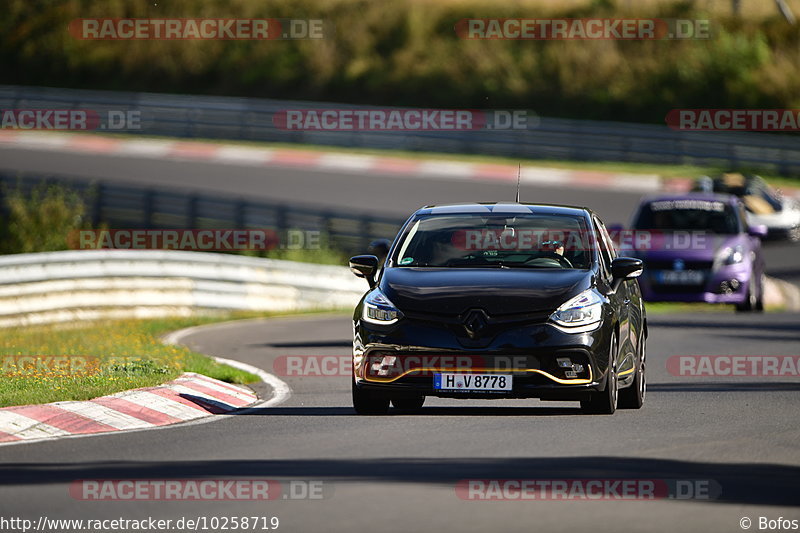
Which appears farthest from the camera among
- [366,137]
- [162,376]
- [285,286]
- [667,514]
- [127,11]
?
[127,11]

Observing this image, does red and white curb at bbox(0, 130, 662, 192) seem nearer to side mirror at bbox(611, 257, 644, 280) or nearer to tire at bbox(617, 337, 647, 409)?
tire at bbox(617, 337, 647, 409)

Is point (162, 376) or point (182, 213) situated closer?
point (162, 376)

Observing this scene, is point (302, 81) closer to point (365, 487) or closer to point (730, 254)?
point (730, 254)

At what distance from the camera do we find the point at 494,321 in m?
11.4

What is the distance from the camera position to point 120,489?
8.63 metres

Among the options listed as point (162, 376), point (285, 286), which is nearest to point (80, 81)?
point (285, 286)

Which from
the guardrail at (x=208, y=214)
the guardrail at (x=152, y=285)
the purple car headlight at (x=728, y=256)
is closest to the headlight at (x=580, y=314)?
the guardrail at (x=152, y=285)

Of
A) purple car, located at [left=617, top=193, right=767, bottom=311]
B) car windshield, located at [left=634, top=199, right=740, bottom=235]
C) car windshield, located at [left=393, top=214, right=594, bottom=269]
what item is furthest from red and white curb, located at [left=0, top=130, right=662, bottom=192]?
car windshield, located at [left=393, top=214, right=594, bottom=269]

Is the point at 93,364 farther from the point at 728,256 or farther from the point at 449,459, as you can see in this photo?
the point at 728,256

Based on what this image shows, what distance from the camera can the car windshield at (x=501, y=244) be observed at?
40.7 ft

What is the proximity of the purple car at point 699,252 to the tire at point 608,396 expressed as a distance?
1169 cm

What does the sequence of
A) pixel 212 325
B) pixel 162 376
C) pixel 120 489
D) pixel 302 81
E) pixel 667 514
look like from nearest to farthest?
1. pixel 667 514
2. pixel 120 489
3. pixel 162 376
4. pixel 212 325
5. pixel 302 81

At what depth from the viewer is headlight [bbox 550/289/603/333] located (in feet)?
37.6

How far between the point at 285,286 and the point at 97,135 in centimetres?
2575
